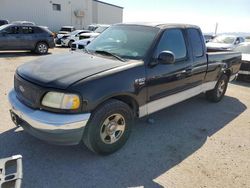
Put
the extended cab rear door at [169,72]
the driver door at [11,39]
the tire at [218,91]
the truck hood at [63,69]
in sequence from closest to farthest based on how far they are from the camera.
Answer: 1. the truck hood at [63,69]
2. the extended cab rear door at [169,72]
3. the tire at [218,91]
4. the driver door at [11,39]

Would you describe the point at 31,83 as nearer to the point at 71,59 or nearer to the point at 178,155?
the point at 71,59

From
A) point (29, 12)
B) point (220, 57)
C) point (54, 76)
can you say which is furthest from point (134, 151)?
point (29, 12)

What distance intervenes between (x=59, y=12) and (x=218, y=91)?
2764 centimetres

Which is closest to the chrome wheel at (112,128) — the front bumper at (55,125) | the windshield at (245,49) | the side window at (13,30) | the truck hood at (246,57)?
the front bumper at (55,125)

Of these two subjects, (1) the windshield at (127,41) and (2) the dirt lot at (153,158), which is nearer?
(2) the dirt lot at (153,158)

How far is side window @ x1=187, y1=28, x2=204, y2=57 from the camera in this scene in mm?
4754

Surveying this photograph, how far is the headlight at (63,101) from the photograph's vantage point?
287 cm

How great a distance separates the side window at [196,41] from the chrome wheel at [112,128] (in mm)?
2173

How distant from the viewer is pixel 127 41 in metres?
4.11

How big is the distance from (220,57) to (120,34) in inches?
107

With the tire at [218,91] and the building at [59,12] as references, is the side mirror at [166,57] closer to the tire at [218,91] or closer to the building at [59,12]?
the tire at [218,91]

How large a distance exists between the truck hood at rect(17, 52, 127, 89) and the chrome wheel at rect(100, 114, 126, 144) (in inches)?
→ 27.5

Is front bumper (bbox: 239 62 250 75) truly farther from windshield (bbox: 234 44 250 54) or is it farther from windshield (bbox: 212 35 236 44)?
windshield (bbox: 212 35 236 44)

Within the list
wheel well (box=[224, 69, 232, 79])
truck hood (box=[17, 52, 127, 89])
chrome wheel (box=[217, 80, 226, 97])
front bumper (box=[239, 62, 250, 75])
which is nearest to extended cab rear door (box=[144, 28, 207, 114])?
truck hood (box=[17, 52, 127, 89])
